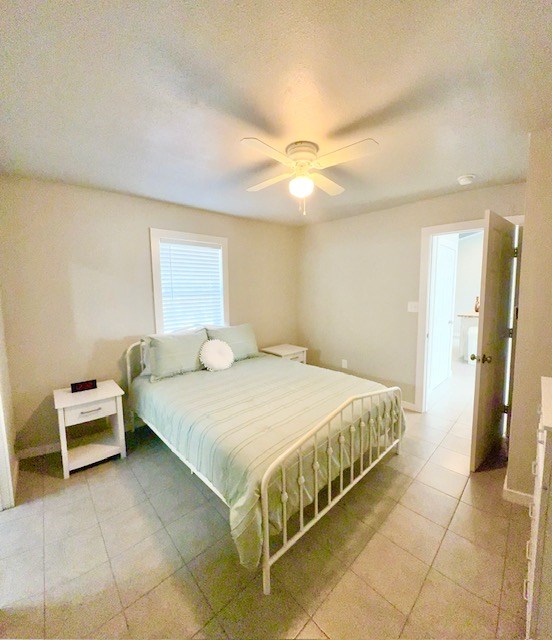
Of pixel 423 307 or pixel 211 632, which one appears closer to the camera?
pixel 211 632

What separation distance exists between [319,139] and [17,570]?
2.98 metres

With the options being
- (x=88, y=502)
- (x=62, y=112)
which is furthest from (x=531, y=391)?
(x=62, y=112)

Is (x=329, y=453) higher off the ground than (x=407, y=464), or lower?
higher

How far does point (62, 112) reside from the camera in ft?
4.83

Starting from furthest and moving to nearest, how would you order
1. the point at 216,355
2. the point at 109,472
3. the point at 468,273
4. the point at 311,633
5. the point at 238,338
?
the point at 468,273
the point at 238,338
the point at 216,355
the point at 109,472
the point at 311,633

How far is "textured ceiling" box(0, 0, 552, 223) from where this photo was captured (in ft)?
3.22

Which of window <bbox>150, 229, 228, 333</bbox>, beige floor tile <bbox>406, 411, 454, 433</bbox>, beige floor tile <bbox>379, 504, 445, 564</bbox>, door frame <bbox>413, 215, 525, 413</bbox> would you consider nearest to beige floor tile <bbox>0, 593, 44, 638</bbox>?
beige floor tile <bbox>379, 504, 445, 564</bbox>

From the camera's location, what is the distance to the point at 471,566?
1.46 metres

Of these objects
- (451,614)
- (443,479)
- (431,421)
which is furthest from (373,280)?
(451,614)

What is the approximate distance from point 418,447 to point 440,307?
1915 mm

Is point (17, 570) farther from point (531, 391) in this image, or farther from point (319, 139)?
point (531, 391)

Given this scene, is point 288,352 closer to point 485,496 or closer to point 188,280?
point 188,280

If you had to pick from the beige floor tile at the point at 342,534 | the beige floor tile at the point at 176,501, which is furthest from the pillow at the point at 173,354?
the beige floor tile at the point at 342,534

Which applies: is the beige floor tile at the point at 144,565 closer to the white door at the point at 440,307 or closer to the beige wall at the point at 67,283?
the beige wall at the point at 67,283
